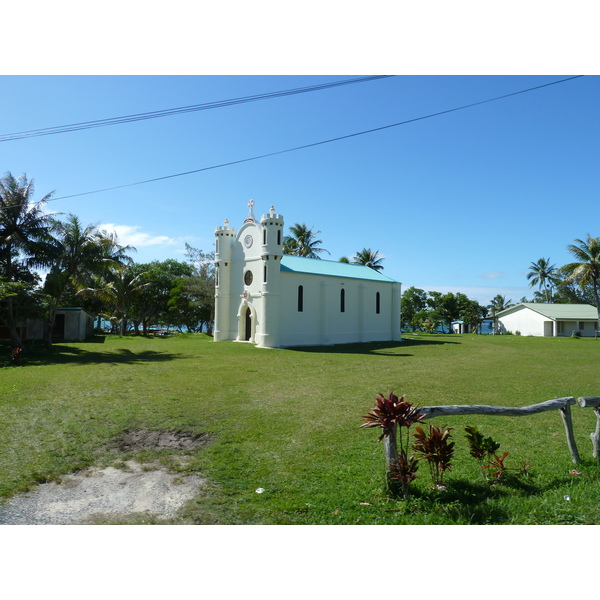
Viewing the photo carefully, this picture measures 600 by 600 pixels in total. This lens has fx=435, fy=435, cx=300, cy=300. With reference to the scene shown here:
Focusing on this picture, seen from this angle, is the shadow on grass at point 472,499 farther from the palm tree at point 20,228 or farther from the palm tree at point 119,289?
the palm tree at point 119,289

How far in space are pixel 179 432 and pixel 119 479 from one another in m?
2.21

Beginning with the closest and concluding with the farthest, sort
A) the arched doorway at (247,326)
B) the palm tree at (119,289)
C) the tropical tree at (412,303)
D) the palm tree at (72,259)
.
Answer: the palm tree at (72,259) < the arched doorway at (247,326) < the palm tree at (119,289) < the tropical tree at (412,303)

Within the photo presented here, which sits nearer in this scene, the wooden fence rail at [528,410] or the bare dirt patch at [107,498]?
the bare dirt patch at [107,498]

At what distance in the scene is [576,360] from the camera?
22859 mm

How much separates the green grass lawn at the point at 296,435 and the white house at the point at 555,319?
38252 mm

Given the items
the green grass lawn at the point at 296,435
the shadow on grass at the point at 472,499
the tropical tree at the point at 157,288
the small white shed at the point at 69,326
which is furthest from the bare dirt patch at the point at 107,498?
the tropical tree at the point at 157,288

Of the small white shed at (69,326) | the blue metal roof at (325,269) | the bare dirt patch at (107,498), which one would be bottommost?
the bare dirt patch at (107,498)

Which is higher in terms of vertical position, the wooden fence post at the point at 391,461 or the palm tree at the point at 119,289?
the palm tree at the point at 119,289

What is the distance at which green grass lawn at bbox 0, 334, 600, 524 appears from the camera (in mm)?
5105

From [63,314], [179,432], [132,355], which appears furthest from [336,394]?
[63,314]

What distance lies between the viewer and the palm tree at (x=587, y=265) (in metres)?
46.6

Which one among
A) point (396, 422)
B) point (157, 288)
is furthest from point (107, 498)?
point (157, 288)

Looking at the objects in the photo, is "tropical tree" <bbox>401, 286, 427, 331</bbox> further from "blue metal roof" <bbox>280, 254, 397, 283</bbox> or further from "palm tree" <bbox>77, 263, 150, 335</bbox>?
"palm tree" <bbox>77, 263, 150, 335</bbox>

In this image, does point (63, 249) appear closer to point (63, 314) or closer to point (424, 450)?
point (63, 314)
